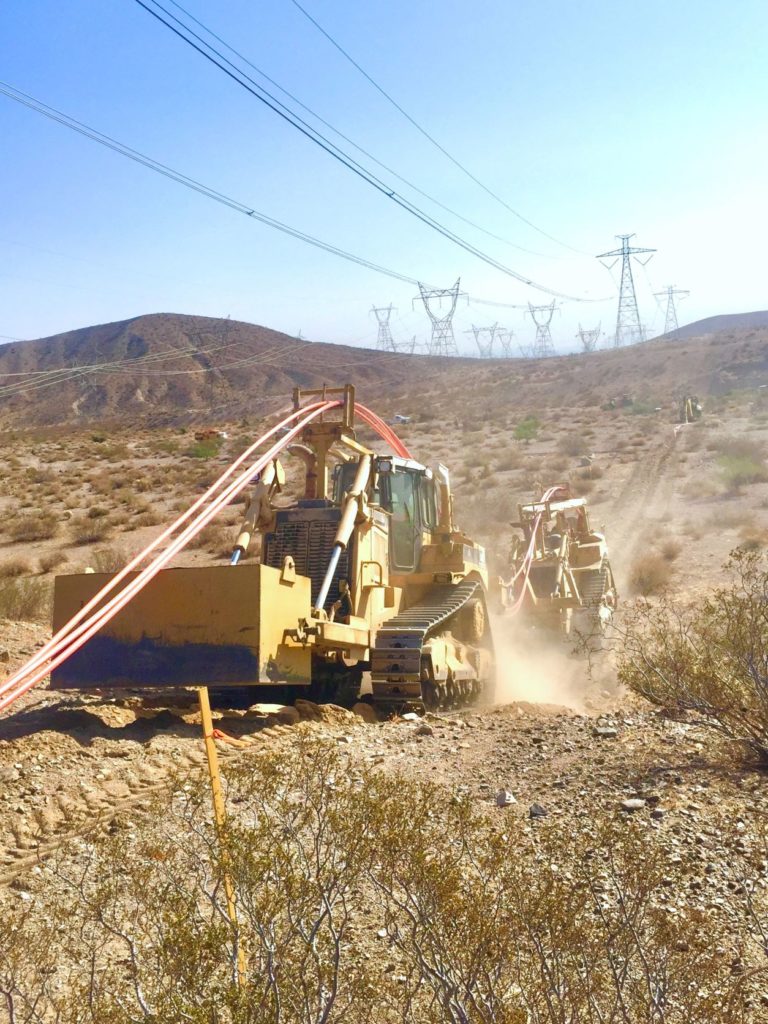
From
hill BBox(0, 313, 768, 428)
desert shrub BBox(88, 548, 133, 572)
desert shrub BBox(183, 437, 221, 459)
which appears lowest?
desert shrub BBox(88, 548, 133, 572)

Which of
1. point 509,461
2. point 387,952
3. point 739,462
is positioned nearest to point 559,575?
point 387,952

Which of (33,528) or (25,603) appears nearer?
(25,603)

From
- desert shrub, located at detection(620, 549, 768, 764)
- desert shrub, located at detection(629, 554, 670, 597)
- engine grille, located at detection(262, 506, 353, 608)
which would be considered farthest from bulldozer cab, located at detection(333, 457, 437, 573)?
desert shrub, located at detection(629, 554, 670, 597)

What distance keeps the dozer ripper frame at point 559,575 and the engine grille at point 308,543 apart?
5.27 metres

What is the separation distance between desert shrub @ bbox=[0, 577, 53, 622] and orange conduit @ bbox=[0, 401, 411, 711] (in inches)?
319

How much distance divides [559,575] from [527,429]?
32.6 m

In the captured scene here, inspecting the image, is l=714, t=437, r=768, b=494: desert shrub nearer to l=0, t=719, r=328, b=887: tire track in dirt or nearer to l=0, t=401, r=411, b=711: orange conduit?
l=0, t=401, r=411, b=711: orange conduit

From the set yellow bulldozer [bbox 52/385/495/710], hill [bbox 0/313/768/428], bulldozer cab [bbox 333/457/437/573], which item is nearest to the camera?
yellow bulldozer [bbox 52/385/495/710]

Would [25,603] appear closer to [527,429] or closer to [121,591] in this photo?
[121,591]

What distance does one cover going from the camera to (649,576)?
25.1 m

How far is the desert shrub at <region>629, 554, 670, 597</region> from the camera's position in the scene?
2461 cm

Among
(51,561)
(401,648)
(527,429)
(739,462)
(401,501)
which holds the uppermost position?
(527,429)

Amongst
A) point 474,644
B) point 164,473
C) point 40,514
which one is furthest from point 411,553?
point 164,473

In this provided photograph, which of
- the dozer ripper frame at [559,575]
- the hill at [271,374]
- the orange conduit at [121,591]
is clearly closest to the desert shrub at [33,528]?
the dozer ripper frame at [559,575]
